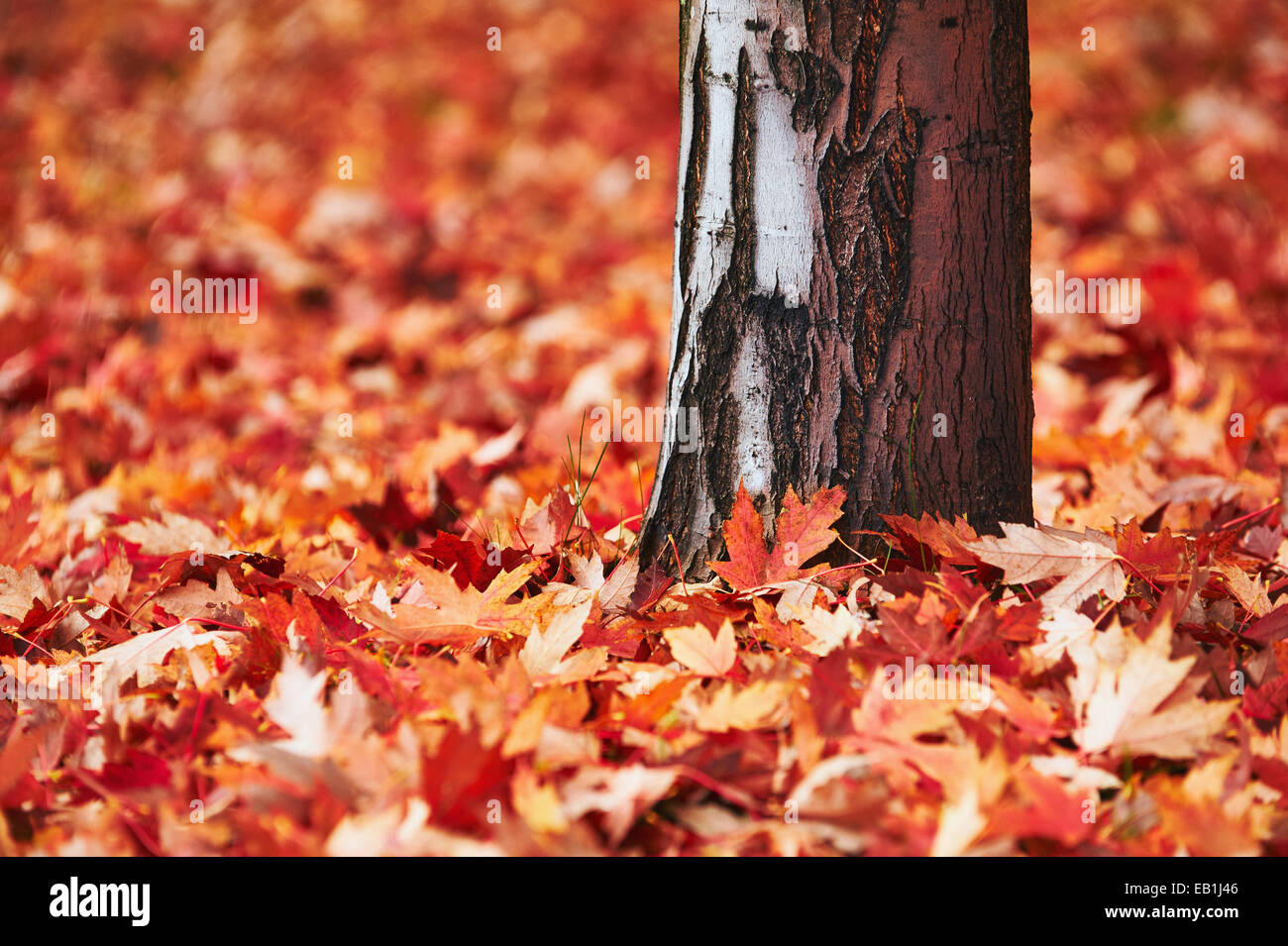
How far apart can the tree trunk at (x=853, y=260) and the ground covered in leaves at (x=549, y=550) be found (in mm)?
132

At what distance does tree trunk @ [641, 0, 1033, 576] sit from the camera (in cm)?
157

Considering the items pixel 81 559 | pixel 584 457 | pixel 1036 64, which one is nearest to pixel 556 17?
pixel 1036 64

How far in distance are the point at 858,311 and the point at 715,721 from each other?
70 cm

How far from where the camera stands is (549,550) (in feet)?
5.52

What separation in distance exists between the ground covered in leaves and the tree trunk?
0.13 m

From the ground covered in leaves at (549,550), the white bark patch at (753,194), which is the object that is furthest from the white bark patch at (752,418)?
the ground covered in leaves at (549,550)

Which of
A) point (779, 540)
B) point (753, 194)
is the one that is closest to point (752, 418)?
point (779, 540)

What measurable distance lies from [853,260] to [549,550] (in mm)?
626

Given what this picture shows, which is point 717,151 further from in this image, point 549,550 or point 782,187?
point 549,550

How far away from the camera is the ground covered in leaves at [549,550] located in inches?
43.9

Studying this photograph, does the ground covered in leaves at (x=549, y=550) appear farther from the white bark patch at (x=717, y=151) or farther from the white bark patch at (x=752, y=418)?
the white bark patch at (x=717, y=151)

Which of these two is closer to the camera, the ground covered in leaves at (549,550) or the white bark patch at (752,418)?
the ground covered in leaves at (549,550)
